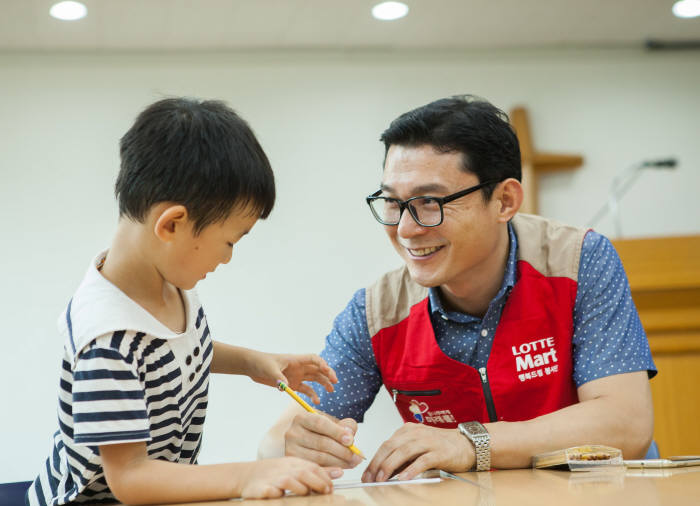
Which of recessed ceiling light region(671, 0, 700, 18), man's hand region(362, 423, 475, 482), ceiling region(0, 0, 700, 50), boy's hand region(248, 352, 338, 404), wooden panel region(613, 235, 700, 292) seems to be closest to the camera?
man's hand region(362, 423, 475, 482)

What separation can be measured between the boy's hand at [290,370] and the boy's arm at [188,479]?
30 cm

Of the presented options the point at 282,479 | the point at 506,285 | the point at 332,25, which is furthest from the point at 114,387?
the point at 332,25

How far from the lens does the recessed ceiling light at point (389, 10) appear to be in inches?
147

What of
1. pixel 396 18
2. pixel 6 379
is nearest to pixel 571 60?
pixel 396 18

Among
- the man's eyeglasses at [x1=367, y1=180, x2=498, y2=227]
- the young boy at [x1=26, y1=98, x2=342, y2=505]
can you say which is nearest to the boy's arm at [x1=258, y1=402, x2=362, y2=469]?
the young boy at [x1=26, y1=98, x2=342, y2=505]

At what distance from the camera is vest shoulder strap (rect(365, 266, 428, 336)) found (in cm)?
171

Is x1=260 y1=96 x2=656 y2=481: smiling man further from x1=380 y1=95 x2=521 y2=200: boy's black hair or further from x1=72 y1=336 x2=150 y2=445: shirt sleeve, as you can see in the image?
x1=72 y1=336 x2=150 y2=445: shirt sleeve

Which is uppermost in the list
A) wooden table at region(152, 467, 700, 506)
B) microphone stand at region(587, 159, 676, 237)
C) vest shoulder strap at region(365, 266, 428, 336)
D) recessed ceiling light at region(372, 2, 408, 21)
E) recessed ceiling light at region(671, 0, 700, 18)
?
recessed ceiling light at region(671, 0, 700, 18)

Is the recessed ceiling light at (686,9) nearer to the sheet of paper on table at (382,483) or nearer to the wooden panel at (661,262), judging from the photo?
the wooden panel at (661,262)

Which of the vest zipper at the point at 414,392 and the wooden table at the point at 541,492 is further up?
the vest zipper at the point at 414,392

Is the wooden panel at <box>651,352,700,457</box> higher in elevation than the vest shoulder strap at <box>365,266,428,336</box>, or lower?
lower

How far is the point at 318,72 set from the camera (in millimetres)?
4363

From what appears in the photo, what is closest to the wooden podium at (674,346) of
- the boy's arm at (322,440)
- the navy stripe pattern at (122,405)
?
the boy's arm at (322,440)

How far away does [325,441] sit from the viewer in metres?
1.22
